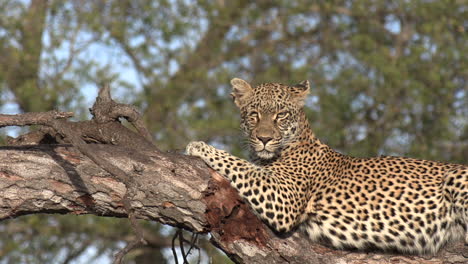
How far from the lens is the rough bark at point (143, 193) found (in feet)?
19.3

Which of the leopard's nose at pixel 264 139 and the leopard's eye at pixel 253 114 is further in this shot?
the leopard's eye at pixel 253 114

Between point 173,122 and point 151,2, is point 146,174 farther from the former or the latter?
point 151,2

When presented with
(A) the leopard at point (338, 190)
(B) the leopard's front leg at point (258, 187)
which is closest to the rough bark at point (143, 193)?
(B) the leopard's front leg at point (258, 187)

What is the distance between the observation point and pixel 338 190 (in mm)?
7387

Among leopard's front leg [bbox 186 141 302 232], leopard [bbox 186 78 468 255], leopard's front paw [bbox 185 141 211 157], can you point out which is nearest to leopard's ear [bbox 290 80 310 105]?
leopard [bbox 186 78 468 255]

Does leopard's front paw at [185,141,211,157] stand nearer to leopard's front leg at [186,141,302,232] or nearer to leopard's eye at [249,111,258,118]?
leopard's front leg at [186,141,302,232]

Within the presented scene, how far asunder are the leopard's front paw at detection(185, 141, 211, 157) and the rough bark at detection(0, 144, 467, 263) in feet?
1.34

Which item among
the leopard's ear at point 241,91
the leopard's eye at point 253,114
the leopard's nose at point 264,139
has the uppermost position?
the leopard's ear at point 241,91

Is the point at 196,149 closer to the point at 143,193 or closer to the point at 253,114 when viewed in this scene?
the point at 143,193

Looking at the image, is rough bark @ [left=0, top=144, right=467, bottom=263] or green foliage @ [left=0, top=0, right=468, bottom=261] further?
green foliage @ [left=0, top=0, right=468, bottom=261]

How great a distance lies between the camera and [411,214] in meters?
7.04

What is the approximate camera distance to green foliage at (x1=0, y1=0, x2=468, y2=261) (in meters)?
16.2

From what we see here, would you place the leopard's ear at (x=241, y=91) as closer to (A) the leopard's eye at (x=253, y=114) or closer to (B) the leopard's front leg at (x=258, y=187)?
(A) the leopard's eye at (x=253, y=114)

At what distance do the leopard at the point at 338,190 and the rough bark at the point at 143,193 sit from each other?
292 millimetres
